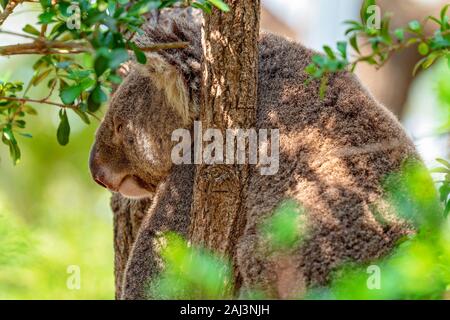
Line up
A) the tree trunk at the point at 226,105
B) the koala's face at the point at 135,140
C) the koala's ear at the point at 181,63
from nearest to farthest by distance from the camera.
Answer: the tree trunk at the point at 226,105
the koala's ear at the point at 181,63
the koala's face at the point at 135,140

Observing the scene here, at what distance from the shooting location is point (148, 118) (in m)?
4.21

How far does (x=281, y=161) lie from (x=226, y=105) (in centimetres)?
38

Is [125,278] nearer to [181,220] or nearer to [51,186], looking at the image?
[181,220]

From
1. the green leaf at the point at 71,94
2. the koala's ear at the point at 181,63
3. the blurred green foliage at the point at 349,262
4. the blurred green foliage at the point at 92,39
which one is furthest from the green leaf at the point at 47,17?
Answer: the blurred green foliage at the point at 349,262

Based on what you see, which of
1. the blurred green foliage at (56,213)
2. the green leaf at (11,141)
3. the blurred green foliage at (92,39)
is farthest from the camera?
the blurred green foliage at (56,213)

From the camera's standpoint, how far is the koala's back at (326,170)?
9.90 ft

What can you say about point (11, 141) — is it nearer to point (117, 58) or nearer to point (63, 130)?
point (63, 130)

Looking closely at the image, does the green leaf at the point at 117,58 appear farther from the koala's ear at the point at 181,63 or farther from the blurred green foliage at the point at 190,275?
the koala's ear at the point at 181,63

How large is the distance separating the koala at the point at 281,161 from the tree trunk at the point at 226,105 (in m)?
0.10

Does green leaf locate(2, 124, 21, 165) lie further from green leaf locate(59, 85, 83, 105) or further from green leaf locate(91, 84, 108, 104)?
green leaf locate(91, 84, 108, 104)

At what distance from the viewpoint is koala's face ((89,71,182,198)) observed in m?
4.14

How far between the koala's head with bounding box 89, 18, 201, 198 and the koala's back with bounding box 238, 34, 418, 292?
0.40 meters

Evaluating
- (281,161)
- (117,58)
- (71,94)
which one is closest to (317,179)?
(281,161)
